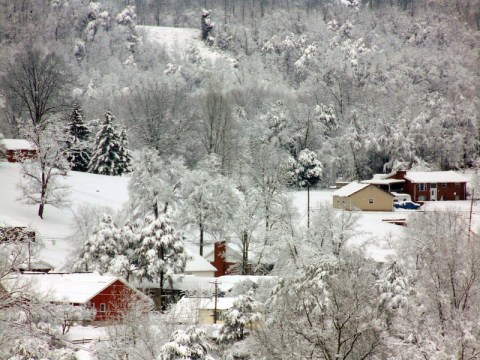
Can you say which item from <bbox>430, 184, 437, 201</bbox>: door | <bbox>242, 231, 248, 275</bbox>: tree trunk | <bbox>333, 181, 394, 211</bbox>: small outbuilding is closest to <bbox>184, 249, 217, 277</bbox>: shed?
<bbox>242, 231, 248, 275</bbox>: tree trunk

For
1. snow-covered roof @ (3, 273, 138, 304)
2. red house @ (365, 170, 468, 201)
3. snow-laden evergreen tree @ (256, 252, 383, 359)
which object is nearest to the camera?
snow-laden evergreen tree @ (256, 252, 383, 359)

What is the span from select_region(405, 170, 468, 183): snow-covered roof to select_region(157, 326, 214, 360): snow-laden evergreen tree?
52.0 meters

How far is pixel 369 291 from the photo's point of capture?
23750 millimetres

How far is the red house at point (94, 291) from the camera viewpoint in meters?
34.3

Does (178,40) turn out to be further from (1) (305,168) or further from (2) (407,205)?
(2) (407,205)

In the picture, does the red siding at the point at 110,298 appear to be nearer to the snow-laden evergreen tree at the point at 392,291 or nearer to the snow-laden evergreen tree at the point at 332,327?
the snow-laden evergreen tree at the point at 332,327

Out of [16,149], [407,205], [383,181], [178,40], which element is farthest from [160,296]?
[178,40]

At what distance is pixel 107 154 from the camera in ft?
216

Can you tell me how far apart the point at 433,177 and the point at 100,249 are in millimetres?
40328

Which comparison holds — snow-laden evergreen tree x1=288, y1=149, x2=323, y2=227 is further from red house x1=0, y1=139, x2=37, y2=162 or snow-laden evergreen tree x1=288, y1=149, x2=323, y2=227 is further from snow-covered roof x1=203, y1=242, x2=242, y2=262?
red house x1=0, y1=139, x2=37, y2=162

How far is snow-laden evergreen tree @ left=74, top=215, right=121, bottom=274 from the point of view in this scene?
39.2 metres

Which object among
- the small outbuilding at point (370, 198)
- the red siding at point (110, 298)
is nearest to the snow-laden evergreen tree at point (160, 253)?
the red siding at point (110, 298)

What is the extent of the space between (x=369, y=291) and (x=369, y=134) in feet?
179

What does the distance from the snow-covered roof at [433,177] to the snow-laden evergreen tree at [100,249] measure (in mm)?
37513
